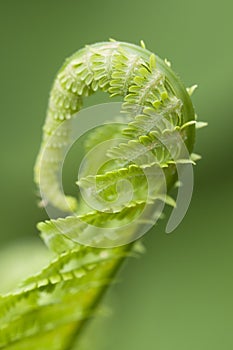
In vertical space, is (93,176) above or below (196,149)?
below

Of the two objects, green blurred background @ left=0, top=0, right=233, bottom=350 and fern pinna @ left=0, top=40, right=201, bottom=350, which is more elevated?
green blurred background @ left=0, top=0, right=233, bottom=350

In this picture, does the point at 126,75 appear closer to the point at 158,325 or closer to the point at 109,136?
the point at 109,136

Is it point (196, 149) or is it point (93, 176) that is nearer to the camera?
point (93, 176)

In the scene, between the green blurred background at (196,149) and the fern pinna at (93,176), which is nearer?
the fern pinna at (93,176)

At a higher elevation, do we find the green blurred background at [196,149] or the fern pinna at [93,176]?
the green blurred background at [196,149]

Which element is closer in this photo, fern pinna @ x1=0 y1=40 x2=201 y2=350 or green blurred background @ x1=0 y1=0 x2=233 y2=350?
fern pinna @ x1=0 y1=40 x2=201 y2=350
